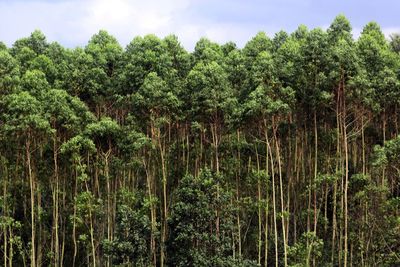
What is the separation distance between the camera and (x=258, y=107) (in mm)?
20656

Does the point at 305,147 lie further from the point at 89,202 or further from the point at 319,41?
the point at 89,202

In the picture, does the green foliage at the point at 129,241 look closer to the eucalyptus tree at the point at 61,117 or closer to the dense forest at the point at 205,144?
the dense forest at the point at 205,144

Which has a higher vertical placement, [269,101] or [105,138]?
[269,101]

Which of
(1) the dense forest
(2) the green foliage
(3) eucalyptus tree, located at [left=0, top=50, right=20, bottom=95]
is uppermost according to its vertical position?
(3) eucalyptus tree, located at [left=0, top=50, right=20, bottom=95]

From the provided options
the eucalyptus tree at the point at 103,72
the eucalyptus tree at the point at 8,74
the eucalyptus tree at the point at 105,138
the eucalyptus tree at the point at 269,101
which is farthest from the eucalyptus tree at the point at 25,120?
the eucalyptus tree at the point at 269,101

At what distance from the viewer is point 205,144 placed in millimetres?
26734

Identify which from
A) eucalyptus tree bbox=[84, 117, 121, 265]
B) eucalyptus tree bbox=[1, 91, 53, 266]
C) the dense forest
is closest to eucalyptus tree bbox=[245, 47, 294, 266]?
the dense forest

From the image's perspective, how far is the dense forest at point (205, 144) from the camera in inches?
816

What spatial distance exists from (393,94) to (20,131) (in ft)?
53.2

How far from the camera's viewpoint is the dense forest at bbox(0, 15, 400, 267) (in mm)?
20719

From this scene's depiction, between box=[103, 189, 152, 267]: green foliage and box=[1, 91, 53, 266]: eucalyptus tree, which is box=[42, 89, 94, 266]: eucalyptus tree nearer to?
box=[1, 91, 53, 266]: eucalyptus tree

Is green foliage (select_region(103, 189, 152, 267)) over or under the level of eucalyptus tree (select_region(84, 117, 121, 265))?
under

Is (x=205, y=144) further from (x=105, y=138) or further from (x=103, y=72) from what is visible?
(x=103, y=72)

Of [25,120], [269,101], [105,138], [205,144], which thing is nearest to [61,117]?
[25,120]
